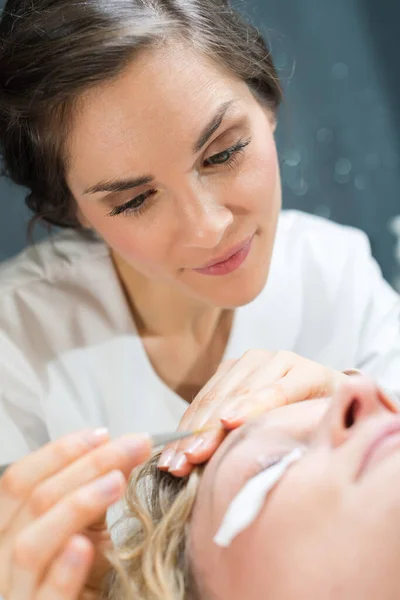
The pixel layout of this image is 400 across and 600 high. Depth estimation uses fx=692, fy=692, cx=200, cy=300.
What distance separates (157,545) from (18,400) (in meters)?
0.26

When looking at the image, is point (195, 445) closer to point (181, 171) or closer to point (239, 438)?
point (239, 438)

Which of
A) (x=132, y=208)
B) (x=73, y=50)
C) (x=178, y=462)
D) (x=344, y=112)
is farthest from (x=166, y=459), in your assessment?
(x=344, y=112)

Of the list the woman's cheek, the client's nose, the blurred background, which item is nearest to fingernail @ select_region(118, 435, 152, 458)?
the client's nose

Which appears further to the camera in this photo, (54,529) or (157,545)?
(157,545)

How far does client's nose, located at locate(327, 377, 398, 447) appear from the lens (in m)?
0.47

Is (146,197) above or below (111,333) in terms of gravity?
above

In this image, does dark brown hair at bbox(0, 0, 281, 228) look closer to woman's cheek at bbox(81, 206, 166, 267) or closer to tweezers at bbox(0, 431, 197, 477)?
woman's cheek at bbox(81, 206, 166, 267)

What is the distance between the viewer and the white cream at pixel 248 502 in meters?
0.46

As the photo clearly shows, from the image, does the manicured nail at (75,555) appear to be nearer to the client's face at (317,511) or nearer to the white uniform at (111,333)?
the client's face at (317,511)

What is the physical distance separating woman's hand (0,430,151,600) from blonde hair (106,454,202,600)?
8cm

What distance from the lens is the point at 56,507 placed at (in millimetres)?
406

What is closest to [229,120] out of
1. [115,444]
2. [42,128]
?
[42,128]

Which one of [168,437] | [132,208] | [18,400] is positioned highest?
[132,208]

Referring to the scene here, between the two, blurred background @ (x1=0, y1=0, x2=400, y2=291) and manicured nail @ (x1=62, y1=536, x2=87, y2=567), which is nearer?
manicured nail @ (x1=62, y1=536, x2=87, y2=567)
